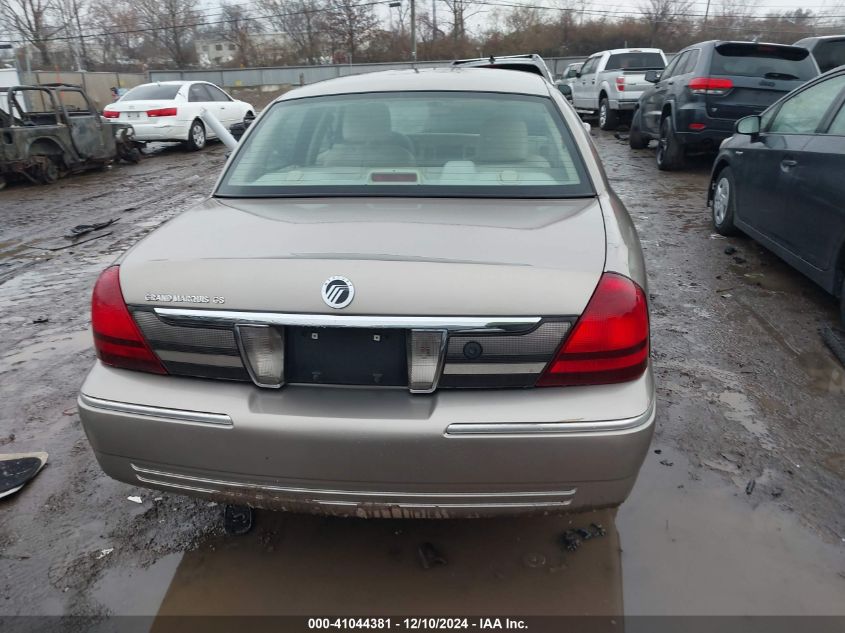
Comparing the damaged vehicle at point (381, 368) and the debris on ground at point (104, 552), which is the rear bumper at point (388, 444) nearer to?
the damaged vehicle at point (381, 368)

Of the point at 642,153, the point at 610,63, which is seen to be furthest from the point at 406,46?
the point at 642,153

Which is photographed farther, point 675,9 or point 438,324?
point 675,9

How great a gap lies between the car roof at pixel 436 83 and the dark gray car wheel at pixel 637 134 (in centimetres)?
914

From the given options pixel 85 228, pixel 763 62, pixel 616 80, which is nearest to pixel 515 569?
pixel 85 228

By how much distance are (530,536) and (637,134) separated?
1128 centimetres

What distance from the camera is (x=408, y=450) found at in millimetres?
1814

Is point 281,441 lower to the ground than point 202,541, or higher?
higher

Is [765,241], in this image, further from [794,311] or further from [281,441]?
[281,441]

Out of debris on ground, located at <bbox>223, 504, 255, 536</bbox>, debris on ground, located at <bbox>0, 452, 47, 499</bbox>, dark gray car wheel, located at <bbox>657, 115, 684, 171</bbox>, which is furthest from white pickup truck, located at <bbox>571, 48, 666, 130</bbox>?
debris on ground, located at <bbox>0, 452, 47, 499</bbox>

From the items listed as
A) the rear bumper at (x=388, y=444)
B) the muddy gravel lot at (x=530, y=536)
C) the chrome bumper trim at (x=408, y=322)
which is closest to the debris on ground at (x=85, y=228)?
the muddy gravel lot at (x=530, y=536)

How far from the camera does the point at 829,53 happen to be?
11484 millimetres

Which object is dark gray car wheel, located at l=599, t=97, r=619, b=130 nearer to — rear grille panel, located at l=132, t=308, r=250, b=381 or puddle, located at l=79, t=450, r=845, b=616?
puddle, located at l=79, t=450, r=845, b=616

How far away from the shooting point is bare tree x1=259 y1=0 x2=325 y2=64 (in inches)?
2151

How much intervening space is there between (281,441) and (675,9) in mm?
60267
